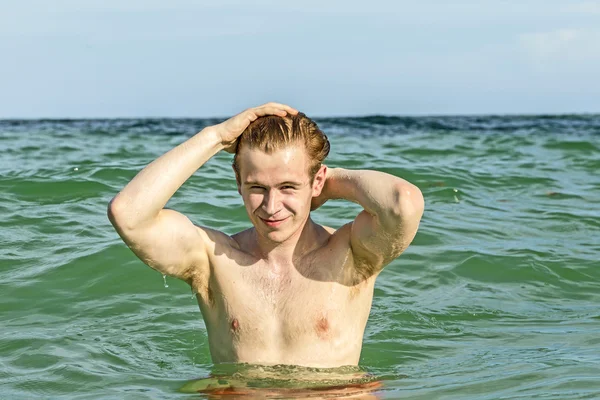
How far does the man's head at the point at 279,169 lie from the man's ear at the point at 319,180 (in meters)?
0.02

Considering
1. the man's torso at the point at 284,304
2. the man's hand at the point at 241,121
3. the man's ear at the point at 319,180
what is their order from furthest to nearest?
the man's torso at the point at 284,304, the man's ear at the point at 319,180, the man's hand at the point at 241,121

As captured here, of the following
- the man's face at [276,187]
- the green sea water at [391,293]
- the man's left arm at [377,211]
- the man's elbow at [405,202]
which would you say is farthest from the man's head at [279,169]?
the green sea water at [391,293]

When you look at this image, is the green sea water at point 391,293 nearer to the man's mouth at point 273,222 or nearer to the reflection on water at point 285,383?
the reflection on water at point 285,383

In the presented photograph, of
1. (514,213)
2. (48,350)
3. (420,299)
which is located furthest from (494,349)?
(514,213)

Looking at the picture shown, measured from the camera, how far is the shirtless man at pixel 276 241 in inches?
164

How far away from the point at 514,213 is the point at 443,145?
325 inches

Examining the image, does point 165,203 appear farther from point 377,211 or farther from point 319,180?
point 377,211

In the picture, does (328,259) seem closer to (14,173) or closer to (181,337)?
(181,337)

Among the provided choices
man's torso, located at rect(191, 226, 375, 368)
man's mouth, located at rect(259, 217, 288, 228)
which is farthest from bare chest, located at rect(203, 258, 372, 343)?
man's mouth, located at rect(259, 217, 288, 228)

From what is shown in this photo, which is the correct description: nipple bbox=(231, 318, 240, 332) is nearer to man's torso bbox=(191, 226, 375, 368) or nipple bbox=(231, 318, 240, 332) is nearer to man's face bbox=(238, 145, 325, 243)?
man's torso bbox=(191, 226, 375, 368)

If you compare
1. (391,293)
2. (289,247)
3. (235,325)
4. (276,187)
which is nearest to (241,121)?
(276,187)

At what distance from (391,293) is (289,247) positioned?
2.77 meters

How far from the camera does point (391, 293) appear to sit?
7.23 meters

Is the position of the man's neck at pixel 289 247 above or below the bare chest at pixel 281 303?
above
